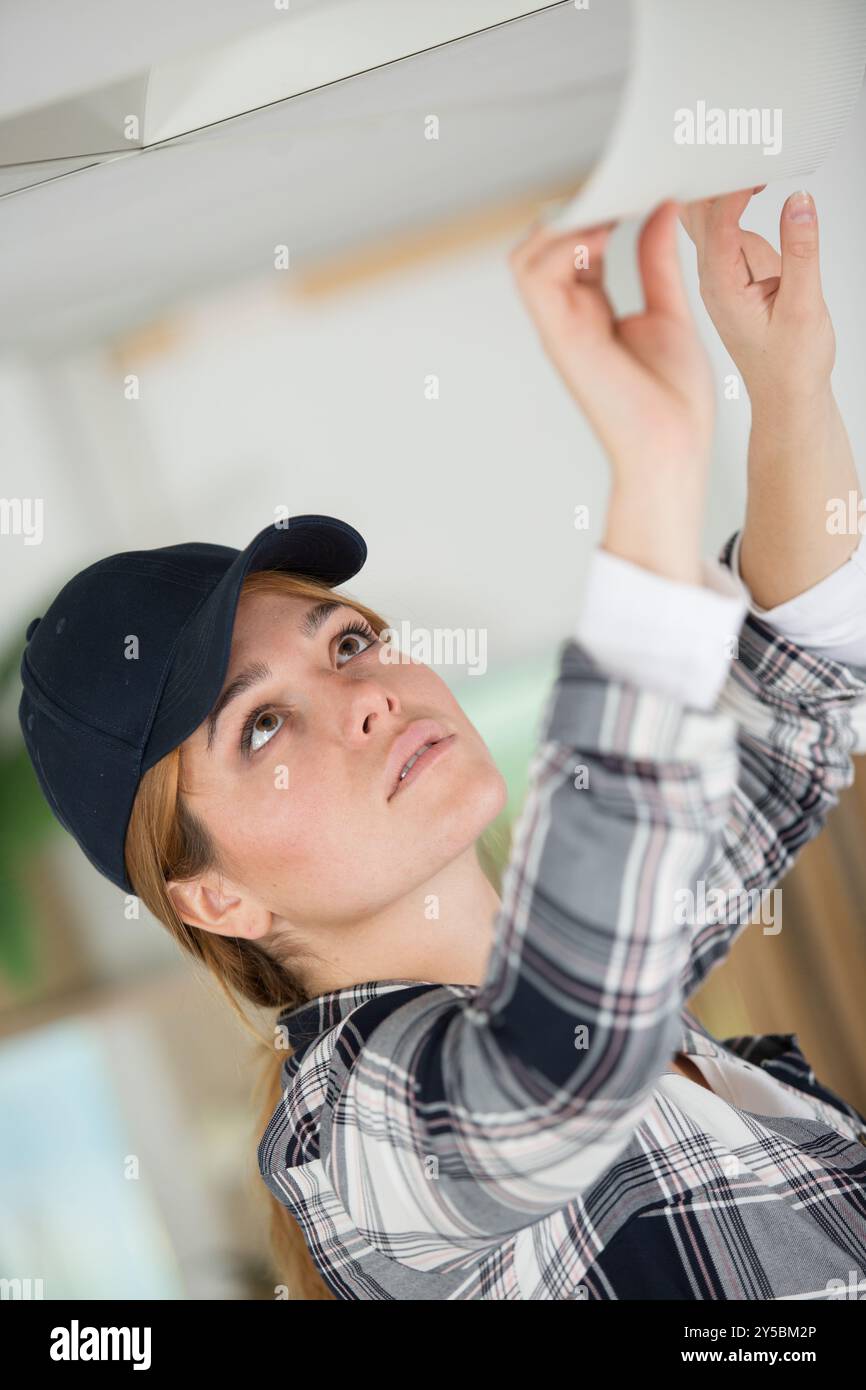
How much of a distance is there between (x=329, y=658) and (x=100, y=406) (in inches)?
49.1

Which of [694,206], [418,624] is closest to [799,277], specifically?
[694,206]

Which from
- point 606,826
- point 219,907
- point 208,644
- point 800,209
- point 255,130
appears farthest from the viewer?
point 255,130

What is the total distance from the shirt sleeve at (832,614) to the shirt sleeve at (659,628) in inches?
12.9

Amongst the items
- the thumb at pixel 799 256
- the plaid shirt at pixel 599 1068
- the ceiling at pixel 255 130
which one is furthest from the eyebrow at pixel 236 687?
the ceiling at pixel 255 130

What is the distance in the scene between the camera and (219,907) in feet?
3.29

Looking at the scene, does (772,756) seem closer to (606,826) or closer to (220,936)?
(606,826)

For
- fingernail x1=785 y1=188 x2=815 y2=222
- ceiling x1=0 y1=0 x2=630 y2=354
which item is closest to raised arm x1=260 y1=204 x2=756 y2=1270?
fingernail x1=785 y1=188 x2=815 y2=222

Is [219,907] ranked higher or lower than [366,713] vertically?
lower

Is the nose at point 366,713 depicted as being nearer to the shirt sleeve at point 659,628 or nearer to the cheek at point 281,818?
the cheek at point 281,818

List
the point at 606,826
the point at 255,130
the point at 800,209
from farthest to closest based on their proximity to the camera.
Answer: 1. the point at 255,130
2. the point at 800,209
3. the point at 606,826

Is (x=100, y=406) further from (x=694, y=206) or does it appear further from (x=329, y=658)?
(x=694, y=206)

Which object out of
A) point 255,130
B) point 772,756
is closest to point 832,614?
point 772,756

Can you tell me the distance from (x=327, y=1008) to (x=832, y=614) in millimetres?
495

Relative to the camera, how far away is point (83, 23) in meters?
1.04
